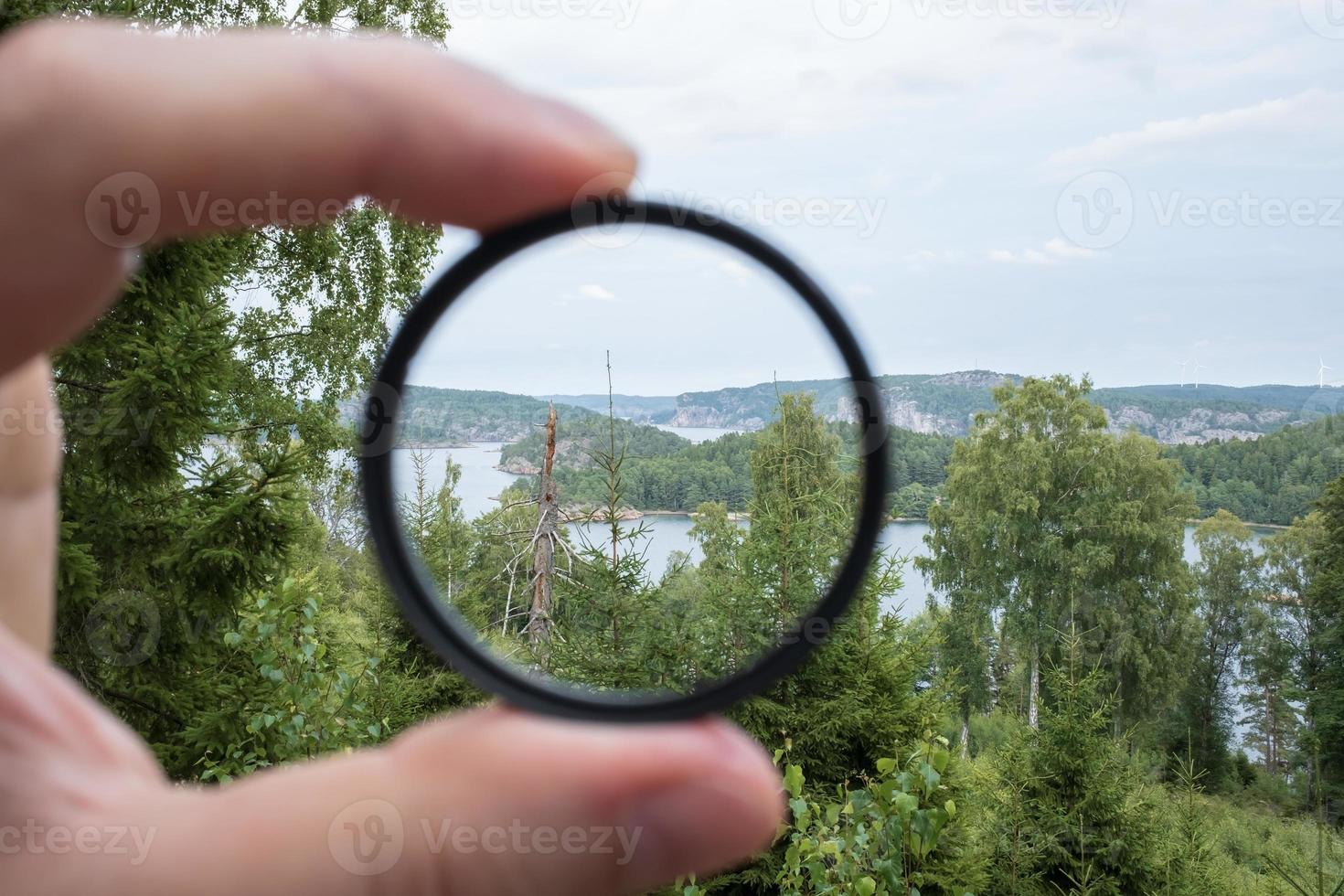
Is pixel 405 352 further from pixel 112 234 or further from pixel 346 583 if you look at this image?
pixel 346 583

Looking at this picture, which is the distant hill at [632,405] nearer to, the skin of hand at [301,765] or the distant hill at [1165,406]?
the skin of hand at [301,765]

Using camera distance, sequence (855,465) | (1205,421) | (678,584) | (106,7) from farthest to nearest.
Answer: (1205,421)
(106,7)
(678,584)
(855,465)

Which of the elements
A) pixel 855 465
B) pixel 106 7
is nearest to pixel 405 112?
pixel 855 465

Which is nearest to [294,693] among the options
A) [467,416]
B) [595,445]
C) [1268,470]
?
[595,445]

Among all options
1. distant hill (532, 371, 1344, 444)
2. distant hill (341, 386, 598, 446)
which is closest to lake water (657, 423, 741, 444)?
distant hill (341, 386, 598, 446)

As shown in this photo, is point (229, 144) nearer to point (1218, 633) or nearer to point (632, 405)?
point (632, 405)

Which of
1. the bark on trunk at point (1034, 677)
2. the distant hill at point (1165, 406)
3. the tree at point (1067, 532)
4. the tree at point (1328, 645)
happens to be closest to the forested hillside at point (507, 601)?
the tree at point (1328, 645)

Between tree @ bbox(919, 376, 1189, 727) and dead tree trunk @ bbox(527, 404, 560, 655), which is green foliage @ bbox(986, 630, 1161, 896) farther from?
tree @ bbox(919, 376, 1189, 727)
